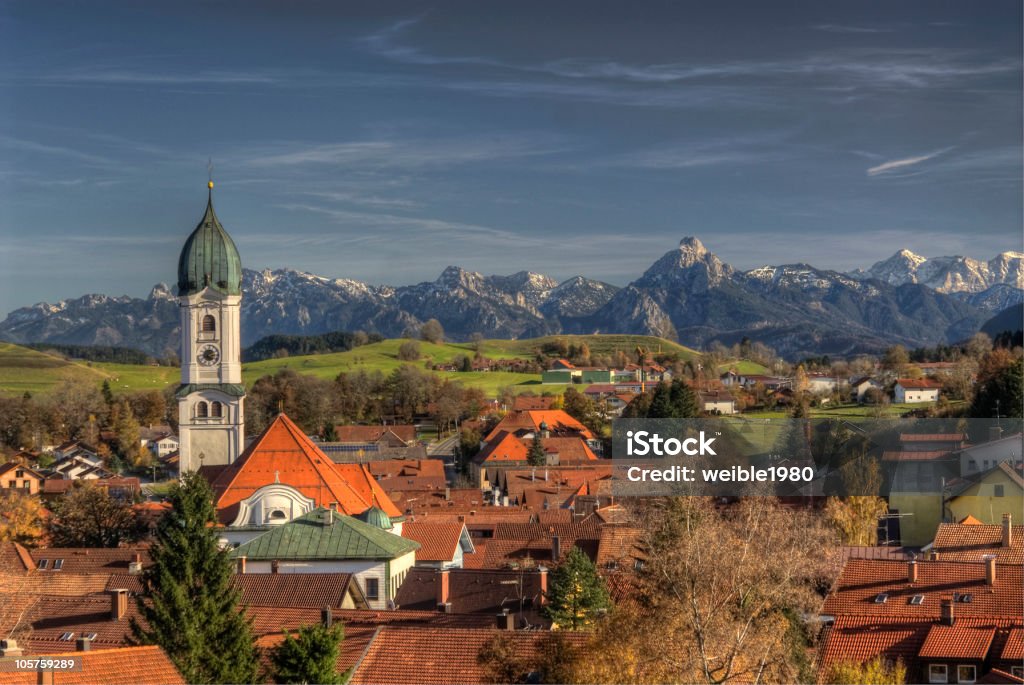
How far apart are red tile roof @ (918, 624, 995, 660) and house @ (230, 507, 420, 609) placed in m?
19.1

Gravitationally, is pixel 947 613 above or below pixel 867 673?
above

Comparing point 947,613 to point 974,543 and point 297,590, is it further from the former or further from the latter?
point 297,590

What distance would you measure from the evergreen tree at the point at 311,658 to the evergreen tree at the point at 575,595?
970 centimetres

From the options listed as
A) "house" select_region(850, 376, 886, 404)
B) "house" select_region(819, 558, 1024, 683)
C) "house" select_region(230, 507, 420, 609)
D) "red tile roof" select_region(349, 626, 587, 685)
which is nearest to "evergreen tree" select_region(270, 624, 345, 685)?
"red tile roof" select_region(349, 626, 587, 685)

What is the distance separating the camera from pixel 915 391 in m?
133

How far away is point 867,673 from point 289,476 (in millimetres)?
36480

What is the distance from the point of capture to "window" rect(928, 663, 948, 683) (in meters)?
32.4

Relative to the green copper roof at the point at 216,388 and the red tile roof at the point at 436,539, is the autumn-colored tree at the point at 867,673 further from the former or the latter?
the green copper roof at the point at 216,388

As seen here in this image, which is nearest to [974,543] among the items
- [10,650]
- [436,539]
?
[436,539]

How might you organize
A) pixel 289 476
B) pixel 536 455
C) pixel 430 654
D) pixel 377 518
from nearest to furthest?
1. pixel 430 654
2. pixel 377 518
3. pixel 289 476
4. pixel 536 455

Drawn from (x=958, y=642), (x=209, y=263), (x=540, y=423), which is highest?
(x=209, y=263)

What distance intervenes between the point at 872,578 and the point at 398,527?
23995 millimetres

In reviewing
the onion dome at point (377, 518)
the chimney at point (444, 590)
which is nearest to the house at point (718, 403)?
the onion dome at point (377, 518)

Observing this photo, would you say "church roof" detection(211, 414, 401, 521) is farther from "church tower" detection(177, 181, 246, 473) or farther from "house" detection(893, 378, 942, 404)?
"house" detection(893, 378, 942, 404)
